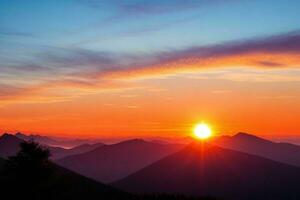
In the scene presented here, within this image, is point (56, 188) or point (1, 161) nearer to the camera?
point (56, 188)

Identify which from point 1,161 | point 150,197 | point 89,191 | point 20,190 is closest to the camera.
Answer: point 20,190

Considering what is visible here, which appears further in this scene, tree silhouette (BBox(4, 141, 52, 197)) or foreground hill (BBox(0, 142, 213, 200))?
tree silhouette (BBox(4, 141, 52, 197))

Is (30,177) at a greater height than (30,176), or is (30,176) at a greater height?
(30,176)

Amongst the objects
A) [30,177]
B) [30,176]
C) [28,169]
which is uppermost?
[28,169]

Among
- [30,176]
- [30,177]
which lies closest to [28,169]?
[30,176]

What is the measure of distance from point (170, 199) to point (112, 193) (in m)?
26.7

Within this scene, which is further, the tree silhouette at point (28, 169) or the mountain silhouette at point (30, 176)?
the tree silhouette at point (28, 169)

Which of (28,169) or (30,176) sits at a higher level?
(28,169)

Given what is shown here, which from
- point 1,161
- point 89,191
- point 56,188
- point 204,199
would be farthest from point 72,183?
point 204,199

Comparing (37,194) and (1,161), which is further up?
(1,161)

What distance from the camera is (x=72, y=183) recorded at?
320 feet

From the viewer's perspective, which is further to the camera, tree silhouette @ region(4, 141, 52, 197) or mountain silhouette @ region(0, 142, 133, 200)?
tree silhouette @ region(4, 141, 52, 197)

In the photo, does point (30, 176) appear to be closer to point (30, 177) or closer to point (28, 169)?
point (30, 177)

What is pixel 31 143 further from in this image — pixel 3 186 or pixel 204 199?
pixel 204 199
